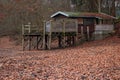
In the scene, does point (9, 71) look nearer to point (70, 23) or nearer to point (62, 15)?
point (70, 23)

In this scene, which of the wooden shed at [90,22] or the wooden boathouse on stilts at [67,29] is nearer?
the wooden boathouse on stilts at [67,29]

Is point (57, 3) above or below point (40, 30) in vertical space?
above

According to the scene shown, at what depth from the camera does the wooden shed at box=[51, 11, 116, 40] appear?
3903cm

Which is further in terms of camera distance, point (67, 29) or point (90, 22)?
point (90, 22)

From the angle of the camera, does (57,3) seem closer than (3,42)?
No

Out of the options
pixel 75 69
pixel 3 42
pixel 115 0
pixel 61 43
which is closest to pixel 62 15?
pixel 61 43

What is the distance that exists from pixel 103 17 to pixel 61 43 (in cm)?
652

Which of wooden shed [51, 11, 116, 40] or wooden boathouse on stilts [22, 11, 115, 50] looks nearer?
wooden boathouse on stilts [22, 11, 115, 50]

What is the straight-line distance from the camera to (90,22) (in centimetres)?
4056

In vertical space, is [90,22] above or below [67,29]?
above

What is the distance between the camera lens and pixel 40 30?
117 ft

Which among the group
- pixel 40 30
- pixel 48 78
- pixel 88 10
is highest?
pixel 88 10

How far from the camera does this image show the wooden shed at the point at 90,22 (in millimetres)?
39031

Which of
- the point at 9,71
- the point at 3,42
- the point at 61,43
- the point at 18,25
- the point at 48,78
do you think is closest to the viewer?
the point at 48,78
